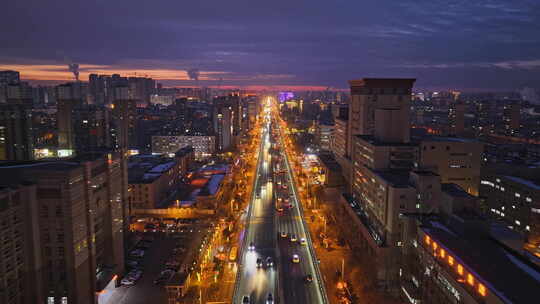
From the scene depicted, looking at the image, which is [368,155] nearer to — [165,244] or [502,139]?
[165,244]

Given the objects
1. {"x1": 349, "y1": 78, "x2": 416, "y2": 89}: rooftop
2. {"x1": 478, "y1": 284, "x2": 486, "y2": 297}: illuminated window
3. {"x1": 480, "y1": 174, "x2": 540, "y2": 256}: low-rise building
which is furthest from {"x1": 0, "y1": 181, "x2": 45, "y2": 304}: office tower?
{"x1": 349, "y1": 78, "x2": 416, "y2": 89}: rooftop

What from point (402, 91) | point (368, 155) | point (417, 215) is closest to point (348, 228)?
point (368, 155)

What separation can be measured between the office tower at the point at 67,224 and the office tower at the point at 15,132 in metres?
31.9

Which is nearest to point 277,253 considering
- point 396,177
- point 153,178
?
point 396,177

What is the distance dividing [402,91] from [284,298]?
2643 centimetres

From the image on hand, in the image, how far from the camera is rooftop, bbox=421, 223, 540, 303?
12.7 meters

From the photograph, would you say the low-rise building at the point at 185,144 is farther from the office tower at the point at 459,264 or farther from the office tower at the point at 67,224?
the office tower at the point at 459,264

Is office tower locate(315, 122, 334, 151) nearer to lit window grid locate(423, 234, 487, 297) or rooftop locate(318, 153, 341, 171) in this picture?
rooftop locate(318, 153, 341, 171)

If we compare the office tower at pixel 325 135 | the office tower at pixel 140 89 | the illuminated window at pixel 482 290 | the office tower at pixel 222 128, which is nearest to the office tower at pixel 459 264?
the illuminated window at pixel 482 290

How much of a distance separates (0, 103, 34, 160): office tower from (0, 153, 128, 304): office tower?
3190cm

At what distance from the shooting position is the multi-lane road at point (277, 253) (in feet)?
66.8

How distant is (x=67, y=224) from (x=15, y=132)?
117 ft

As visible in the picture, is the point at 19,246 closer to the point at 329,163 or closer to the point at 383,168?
the point at 383,168

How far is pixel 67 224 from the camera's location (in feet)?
55.2
